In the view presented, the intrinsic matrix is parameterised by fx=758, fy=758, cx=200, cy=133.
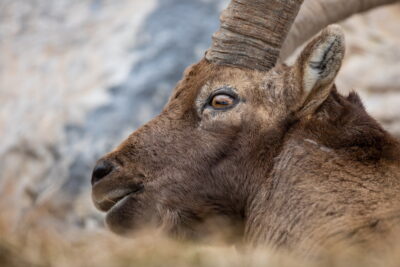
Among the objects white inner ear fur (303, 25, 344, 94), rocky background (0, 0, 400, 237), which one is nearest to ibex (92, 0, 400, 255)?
white inner ear fur (303, 25, 344, 94)

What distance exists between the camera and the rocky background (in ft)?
35.6

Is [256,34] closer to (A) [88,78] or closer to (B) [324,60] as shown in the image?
(B) [324,60]

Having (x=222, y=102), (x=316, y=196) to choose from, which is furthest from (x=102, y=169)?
(x=316, y=196)

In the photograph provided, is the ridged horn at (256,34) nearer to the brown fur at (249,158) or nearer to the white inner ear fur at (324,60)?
the brown fur at (249,158)

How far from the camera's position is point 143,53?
1139 cm

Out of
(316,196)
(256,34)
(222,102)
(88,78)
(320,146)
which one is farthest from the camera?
(88,78)

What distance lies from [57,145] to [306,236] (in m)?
6.72

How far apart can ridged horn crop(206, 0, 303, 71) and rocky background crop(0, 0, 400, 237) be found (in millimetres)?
4923

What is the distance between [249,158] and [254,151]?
2.5 inches

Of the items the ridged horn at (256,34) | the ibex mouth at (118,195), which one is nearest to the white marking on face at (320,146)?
the ridged horn at (256,34)

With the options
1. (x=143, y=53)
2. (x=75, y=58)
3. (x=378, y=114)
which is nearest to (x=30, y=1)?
(x=75, y=58)

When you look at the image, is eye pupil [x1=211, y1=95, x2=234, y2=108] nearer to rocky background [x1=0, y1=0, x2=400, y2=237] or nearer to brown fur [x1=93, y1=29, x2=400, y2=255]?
brown fur [x1=93, y1=29, x2=400, y2=255]

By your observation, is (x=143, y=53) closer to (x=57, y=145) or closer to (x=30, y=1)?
(x=57, y=145)

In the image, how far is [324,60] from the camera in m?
5.45
